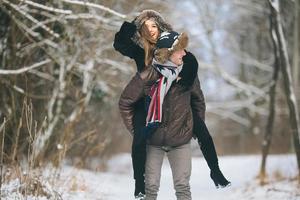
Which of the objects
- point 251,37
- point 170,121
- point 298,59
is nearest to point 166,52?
point 170,121

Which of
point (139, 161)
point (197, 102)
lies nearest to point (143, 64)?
point (197, 102)

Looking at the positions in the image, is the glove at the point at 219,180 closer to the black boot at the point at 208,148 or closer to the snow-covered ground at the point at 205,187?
the black boot at the point at 208,148

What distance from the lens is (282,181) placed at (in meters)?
9.03

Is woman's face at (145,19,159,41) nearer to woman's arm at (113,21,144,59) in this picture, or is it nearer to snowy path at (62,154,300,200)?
woman's arm at (113,21,144,59)

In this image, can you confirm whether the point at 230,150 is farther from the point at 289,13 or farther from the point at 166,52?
the point at 166,52

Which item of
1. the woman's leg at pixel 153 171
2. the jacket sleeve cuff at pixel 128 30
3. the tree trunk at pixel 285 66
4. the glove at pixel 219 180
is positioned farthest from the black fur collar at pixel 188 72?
the tree trunk at pixel 285 66

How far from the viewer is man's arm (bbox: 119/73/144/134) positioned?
4379 mm

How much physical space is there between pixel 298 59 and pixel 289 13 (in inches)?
65.4

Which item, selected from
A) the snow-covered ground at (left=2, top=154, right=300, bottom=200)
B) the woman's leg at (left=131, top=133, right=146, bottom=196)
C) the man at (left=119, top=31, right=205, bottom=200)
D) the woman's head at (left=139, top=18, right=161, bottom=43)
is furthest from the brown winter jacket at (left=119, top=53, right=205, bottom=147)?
the snow-covered ground at (left=2, top=154, right=300, bottom=200)

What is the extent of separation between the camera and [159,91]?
434 cm

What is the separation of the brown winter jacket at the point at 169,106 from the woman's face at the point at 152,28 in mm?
290

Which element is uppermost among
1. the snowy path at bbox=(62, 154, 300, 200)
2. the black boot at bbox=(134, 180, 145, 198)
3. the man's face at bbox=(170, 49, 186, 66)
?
the man's face at bbox=(170, 49, 186, 66)

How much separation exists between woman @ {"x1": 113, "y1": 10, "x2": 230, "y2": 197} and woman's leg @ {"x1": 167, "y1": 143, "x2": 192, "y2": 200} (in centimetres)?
18

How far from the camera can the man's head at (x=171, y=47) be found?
14.2ft
